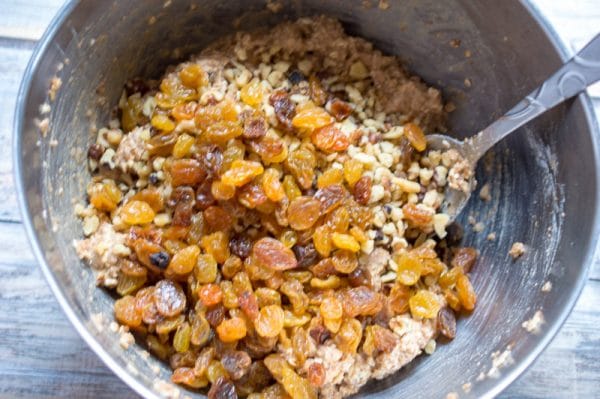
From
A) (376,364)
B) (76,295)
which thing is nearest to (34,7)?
(76,295)

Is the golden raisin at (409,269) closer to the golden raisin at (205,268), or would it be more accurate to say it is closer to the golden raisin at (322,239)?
the golden raisin at (322,239)

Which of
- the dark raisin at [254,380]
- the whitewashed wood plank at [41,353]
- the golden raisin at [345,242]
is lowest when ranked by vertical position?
the whitewashed wood plank at [41,353]

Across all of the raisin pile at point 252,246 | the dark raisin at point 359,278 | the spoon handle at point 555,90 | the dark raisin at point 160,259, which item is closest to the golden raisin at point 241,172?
the raisin pile at point 252,246

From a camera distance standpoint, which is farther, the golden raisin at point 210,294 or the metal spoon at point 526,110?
the golden raisin at point 210,294

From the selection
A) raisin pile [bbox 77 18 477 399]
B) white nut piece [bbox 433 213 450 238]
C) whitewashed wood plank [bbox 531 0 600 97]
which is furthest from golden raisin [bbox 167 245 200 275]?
whitewashed wood plank [bbox 531 0 600 97]

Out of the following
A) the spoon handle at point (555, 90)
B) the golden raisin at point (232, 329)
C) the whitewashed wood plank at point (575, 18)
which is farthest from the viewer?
the whitewashed wood plank at point (575, 18)
